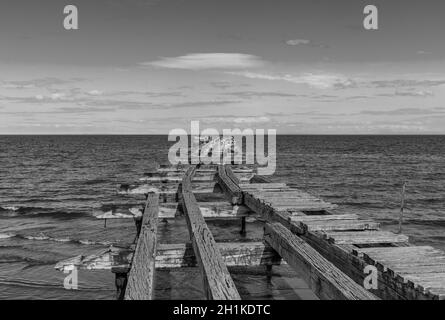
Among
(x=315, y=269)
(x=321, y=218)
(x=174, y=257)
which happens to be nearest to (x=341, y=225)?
(x=321, y=218)

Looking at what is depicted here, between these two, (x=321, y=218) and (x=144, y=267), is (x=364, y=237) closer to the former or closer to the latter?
(x=321, y=218)

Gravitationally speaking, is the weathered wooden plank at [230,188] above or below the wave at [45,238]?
above

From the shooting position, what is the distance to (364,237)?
5.81 m

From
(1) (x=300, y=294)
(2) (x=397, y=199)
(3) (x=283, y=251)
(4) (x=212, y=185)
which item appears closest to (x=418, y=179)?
(2) (x=397, y=199)

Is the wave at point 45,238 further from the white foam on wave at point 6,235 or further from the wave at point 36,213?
the wave at point 36,213

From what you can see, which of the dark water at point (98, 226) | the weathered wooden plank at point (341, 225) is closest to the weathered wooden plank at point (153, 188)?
the dark water at point (98, 226)

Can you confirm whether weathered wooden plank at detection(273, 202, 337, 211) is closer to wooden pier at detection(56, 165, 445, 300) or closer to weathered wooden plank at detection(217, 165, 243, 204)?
wooden pier at detection(56, 165, 445, 300)

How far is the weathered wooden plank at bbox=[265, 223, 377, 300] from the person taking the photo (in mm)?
4047

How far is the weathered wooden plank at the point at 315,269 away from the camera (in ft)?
13.3

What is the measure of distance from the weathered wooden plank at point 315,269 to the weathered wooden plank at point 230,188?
3.52 m

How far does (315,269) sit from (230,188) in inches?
244

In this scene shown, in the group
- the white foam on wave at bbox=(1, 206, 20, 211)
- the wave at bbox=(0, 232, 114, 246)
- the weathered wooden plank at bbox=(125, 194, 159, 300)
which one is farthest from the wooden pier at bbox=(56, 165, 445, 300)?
the white foam on wave at bbox=(1, 206, 20, 211)
